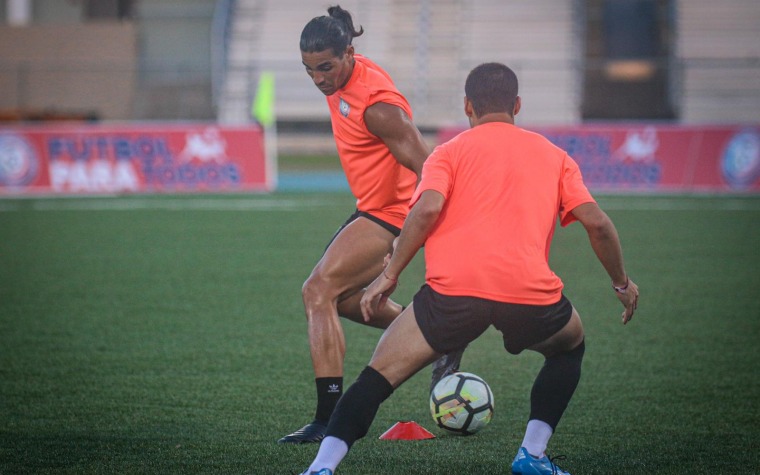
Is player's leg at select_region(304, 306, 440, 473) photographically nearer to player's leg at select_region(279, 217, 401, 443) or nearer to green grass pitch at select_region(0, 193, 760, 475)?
green grass pitch at select_region(0, 193, 760, 475)

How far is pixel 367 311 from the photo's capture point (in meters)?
4.18

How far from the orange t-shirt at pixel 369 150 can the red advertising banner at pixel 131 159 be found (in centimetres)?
1429

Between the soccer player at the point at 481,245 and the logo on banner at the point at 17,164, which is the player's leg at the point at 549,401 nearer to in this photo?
the soccer player at the point at 481,245

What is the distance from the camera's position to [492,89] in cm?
408

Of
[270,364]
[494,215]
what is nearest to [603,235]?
[494,215]

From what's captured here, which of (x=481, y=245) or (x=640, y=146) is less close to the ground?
(x=481, y=245)

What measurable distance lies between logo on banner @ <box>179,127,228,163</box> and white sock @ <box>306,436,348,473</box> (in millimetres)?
15979

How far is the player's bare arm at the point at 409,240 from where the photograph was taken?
3947mm

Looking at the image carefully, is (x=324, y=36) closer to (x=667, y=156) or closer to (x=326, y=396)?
(x=326, y=396)

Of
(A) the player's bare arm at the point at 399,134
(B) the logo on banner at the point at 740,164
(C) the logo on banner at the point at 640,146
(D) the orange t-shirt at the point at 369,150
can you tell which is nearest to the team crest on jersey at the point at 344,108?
(D) the orange t-shirt at the point at 369,150

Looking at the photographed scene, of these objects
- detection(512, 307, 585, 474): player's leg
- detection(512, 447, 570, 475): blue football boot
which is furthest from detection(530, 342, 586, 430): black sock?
detection(512, 447, 570, 475): blue football boot

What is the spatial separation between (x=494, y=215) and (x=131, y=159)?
16.5 m

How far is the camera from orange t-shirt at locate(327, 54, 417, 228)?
16.7 ft

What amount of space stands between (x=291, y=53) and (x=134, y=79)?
4.94 metres
